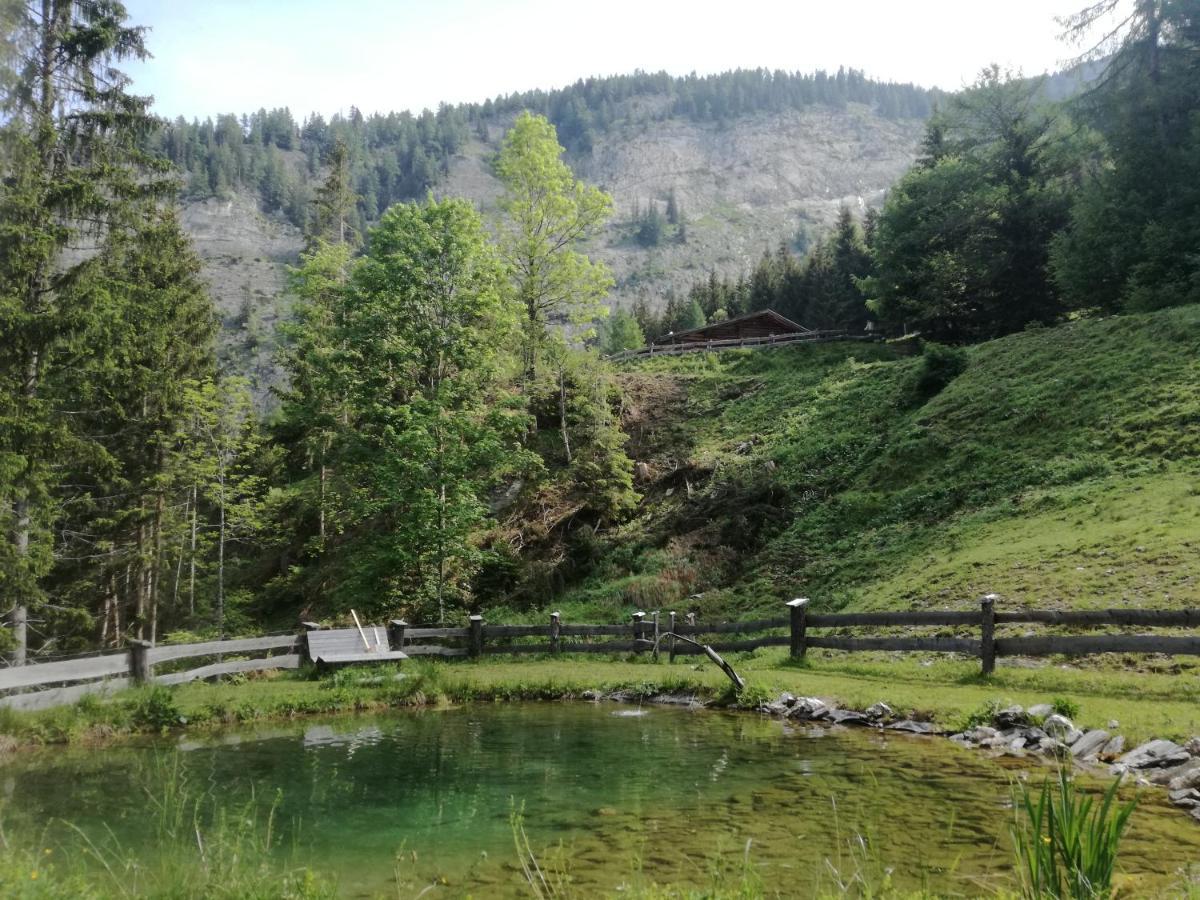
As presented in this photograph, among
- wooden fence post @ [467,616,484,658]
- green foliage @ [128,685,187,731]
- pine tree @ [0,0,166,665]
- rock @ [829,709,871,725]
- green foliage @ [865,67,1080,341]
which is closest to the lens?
rock @ [829,709,871,725]

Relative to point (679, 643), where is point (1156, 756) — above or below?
above

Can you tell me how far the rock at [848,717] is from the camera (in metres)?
11.5

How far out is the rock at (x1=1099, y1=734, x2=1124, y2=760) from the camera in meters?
8.48

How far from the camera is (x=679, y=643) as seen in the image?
60.7 ft

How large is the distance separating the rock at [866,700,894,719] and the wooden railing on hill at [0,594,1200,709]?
2318 millimetres

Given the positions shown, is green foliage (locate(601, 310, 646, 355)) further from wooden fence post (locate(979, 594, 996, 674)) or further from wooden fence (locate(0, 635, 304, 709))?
wooden fence post (locate(979, 594, 996, 674))

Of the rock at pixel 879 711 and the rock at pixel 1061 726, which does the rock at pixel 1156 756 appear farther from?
the rock at pixel 879 711

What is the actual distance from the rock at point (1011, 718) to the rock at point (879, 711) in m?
1.61

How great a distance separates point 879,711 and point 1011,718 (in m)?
1.95

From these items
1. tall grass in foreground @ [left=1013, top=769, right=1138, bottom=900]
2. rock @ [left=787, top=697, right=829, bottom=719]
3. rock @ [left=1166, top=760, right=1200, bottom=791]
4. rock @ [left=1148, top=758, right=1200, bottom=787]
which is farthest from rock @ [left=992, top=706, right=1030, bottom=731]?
tall grass in foreground @ [left=1013, top=769, right=1138, bottom=900]

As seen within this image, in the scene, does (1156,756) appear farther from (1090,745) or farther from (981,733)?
(981,733)

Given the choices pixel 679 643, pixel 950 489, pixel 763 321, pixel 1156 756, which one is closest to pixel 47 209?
pixel 679 643

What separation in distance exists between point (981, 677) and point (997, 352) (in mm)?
22127

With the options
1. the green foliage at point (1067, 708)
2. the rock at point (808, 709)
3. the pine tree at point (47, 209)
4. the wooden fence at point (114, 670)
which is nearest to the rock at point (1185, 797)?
the green foliage at point (1067, 708)
